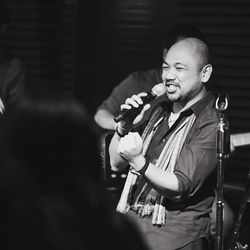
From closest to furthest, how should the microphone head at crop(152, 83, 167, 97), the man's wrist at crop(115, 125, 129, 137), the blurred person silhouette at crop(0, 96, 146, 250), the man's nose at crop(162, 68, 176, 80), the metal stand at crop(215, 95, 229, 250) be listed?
the blurred person silhouette at crop(0, 96, 146, 250), the metal stand at crop(215, 95, 229, 250), the microphone head at crop(152, 83, 167, 97), the man's nose at crop(162, 68, 176, 80), the man's wrist at crop(115, 125, 129, 137)

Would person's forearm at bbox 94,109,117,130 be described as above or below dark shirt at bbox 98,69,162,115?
below

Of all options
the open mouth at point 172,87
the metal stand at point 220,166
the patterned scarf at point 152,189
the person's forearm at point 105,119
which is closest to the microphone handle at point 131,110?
the open mouth at point 172,87

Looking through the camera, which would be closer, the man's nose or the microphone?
the microphone

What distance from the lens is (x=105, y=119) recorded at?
6023 millimetres

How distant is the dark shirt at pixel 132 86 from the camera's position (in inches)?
233

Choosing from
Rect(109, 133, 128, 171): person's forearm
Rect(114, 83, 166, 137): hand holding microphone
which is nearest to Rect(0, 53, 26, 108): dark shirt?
Rect(109, 133, 128, 171): person's forearm

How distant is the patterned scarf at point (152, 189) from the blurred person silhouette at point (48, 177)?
2.05 m

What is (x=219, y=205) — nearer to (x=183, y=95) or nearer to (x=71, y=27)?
(x=183, y=95)

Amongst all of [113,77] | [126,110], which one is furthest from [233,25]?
[126,110]

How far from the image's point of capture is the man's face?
438 cm

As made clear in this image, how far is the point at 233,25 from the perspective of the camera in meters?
6.52

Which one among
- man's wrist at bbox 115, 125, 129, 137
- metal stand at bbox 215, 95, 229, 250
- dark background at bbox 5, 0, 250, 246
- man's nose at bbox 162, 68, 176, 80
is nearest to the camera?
metal stand at bbox 215, 95, 229, 250

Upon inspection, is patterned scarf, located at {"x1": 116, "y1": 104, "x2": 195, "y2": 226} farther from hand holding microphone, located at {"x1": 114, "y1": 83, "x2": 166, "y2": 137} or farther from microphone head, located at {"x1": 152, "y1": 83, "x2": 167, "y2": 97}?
microphone head, located at {"x1": 152, "y1": 83, "x2": 167, "y2": 97}

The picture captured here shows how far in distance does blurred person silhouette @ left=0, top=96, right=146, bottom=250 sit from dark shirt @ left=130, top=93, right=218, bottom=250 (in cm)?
194
